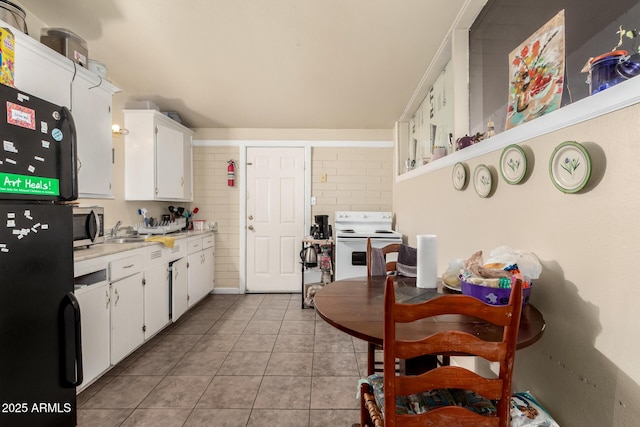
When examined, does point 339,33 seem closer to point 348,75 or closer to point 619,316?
point 348,75

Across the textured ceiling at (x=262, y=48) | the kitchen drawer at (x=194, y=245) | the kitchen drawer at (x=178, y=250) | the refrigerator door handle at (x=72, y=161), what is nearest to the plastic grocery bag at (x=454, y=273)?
the textured ceiling at (x=262, y=48)

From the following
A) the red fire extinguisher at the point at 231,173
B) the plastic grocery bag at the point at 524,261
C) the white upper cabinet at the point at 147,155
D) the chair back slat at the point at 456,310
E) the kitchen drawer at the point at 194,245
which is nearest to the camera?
the chair back slat at the point at 456,310

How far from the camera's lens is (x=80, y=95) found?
1926mm

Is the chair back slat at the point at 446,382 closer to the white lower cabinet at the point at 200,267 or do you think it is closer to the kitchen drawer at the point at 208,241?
the white lower cabinet at the point at 200,267

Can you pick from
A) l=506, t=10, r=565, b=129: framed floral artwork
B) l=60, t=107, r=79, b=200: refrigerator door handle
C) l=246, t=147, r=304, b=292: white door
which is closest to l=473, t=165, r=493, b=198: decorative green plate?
l=506, t=10, r=565, b=129: framed floral artwork

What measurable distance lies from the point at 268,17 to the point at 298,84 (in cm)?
90

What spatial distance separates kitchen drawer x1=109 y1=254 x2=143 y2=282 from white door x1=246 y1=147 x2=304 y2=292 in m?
1.81

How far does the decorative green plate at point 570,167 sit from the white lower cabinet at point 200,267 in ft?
10.7

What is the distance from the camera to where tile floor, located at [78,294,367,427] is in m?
1.65

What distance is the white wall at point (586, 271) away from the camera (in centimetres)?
80

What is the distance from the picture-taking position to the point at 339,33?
2.03m

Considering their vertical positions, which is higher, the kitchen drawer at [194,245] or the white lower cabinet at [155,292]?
the kitchen drawer at [194,245]

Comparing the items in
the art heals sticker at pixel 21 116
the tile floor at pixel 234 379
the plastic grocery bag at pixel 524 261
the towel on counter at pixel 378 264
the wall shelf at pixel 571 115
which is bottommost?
the tile floor at pixel 234 379

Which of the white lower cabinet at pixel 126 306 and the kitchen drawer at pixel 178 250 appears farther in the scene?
the kitchen drawer at pixel 178 250
